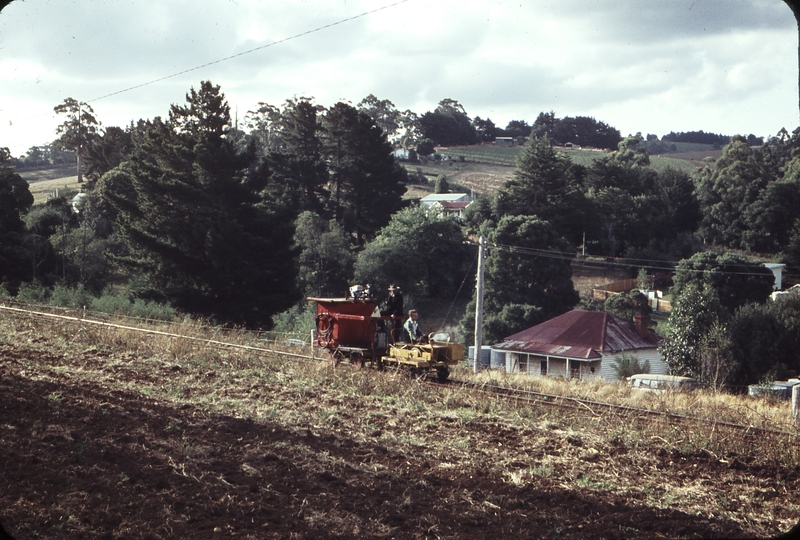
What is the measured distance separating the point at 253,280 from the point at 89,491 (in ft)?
107

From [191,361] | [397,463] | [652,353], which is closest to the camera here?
[397,463]

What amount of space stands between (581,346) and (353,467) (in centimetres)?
3614

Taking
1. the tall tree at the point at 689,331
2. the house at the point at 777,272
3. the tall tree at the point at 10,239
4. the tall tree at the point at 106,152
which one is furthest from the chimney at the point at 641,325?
the tall tree at the point at 106,152

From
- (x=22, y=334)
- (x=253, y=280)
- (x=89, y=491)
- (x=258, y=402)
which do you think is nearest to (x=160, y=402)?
(x=258, y=402)

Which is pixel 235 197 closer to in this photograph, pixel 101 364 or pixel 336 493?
pixel 101 364

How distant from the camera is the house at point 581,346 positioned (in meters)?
41.7

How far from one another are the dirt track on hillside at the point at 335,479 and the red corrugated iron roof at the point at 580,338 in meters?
32.6

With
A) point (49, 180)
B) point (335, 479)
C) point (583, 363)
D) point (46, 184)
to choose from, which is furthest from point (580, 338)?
point (49, 180)

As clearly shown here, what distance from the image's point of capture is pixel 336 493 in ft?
23.9

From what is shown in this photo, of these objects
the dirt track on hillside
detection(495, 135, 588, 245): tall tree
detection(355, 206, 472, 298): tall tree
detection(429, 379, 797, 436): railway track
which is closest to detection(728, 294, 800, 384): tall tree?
detection(355, 206, 472, 298): tall tree

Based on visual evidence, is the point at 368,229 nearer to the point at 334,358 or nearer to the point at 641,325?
the point at 641,325

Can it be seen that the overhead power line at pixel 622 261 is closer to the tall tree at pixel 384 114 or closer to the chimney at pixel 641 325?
the chimney at pixel 641 325

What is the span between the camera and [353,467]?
8.13m

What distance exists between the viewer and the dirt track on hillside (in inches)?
252
